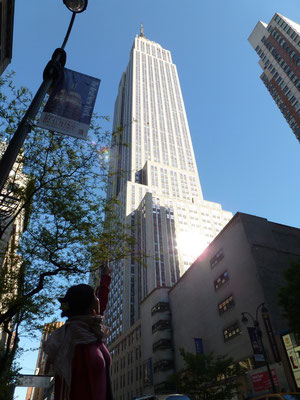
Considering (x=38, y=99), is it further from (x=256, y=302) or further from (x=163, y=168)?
(x=163, y=168)

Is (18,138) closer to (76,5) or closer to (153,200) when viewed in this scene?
(76,5)

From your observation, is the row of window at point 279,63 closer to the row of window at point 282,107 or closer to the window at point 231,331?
the row of window at point 282,107

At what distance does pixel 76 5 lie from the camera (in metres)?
6.16

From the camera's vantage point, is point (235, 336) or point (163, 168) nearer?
point (235, 336)

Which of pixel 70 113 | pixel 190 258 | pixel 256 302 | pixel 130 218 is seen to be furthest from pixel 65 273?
pixel 130 218

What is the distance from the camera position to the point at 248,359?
1129 inches

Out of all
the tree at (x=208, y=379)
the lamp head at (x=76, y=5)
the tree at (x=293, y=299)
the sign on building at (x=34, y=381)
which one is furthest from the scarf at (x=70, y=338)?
the sign on building at (x=34, y=381)

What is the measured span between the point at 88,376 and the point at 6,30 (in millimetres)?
23247

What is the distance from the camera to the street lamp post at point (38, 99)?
173 inches

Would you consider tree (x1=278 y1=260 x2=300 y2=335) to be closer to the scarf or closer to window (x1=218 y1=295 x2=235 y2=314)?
window (x1=218 y1=295 x2=235 y2=314)

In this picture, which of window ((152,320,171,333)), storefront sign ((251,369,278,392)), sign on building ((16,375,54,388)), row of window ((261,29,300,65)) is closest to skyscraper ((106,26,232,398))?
window ((152,320,171,333))

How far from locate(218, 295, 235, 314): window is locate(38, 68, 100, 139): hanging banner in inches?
1284

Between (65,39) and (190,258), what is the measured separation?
8601 cm

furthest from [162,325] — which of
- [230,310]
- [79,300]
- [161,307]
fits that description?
[79,300]
